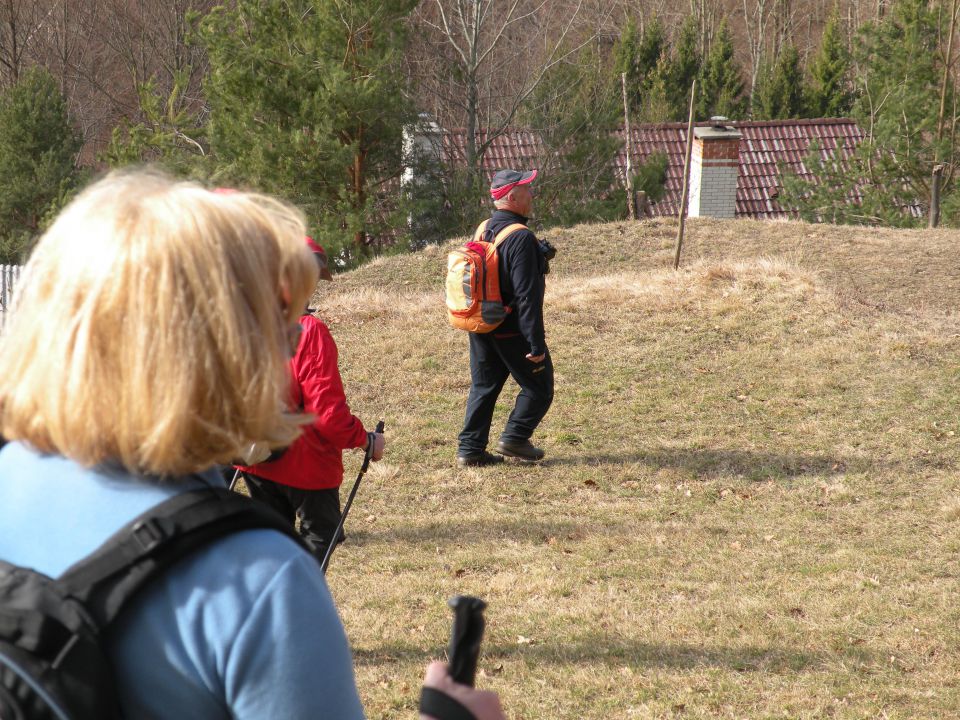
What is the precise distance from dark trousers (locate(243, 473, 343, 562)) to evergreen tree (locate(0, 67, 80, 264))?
794 inches

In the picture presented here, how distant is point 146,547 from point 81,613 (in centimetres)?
9

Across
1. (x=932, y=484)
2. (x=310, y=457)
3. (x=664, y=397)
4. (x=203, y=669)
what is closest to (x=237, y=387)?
(x=203, y=669)

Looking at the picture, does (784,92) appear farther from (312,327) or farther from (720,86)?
(312,327)

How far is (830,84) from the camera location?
3353cm

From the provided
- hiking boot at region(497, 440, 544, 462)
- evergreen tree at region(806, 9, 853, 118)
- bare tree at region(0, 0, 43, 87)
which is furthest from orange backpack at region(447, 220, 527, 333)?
evergreen tree at region(806, 9, 853, 118)

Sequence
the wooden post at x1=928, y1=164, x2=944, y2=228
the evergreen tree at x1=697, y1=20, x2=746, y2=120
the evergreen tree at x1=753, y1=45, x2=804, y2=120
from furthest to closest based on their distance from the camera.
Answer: the evergreen tree at x1=697, y1=20, x2=746, y2=120 < the evergreen tree at x1=753, y1=45, x2=804, y2=120 < the wooden post at x1=928, y1=164, x2=944, y2=228

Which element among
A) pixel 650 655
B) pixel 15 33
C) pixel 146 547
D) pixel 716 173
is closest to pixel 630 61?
pixel 716 173

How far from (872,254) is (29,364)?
13896 millimetres

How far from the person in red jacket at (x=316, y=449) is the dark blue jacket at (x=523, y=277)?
7.69 feet

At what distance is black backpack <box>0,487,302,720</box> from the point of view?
107cm

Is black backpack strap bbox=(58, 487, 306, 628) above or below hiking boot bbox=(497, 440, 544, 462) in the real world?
above

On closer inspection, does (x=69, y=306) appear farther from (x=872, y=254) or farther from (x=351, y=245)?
(x=351, y=245)

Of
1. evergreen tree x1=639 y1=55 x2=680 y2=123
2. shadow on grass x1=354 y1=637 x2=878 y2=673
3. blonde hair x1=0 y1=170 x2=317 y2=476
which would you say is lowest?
shadow on grass x1=354 y1=637 x2=878 y2=673

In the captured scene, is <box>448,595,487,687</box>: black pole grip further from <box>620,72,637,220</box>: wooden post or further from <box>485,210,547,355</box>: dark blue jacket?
<box>620,72,637,220</box>: wooden post
